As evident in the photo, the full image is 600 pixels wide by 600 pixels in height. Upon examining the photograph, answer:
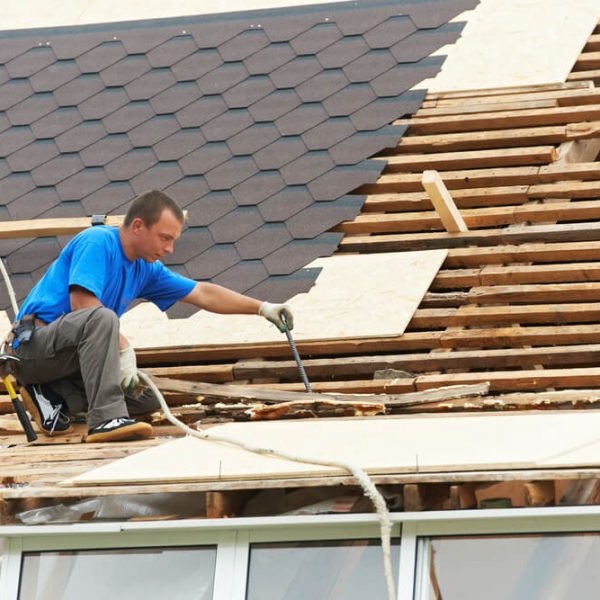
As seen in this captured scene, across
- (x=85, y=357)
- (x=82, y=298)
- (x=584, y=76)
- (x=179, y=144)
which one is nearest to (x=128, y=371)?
(x=85, y=357)

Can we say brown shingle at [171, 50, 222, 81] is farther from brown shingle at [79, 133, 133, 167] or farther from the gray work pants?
the gray work pants

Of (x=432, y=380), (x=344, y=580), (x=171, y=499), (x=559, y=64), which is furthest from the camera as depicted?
(x=559, y=64)

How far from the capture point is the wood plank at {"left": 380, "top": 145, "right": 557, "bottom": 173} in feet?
23.5

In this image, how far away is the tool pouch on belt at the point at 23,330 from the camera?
585cm

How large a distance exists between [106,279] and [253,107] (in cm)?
227

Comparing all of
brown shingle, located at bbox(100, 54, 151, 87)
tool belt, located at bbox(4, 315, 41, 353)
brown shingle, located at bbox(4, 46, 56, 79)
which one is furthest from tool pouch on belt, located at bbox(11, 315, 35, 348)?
brown shingle, located at bbox(4, 46, 56, 79)

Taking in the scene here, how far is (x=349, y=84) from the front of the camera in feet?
26.1

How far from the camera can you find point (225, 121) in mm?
7867

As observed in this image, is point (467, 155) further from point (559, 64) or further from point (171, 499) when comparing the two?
point (171, 499)

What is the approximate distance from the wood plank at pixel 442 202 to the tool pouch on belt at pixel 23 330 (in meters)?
1.74

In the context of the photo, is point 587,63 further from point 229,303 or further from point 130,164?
point 229,303

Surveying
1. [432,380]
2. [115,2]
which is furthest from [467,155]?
[115,2]

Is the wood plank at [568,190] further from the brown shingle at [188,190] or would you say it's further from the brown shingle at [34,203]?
the brown shingle at [34,203]

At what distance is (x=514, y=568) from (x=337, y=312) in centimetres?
258
